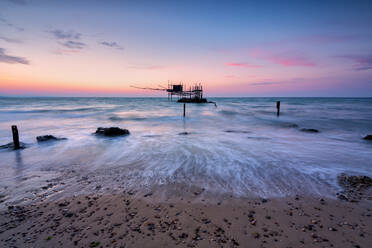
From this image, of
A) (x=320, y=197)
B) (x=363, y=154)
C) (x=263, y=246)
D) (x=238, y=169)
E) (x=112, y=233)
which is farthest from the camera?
(x=363, y=154)

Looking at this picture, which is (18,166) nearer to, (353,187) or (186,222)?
(186,222)

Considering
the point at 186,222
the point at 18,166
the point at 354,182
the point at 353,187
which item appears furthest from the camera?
the point at 18,166

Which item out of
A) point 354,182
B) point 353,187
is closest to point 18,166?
point 353,187

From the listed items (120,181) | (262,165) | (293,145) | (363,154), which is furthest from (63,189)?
(363,154)

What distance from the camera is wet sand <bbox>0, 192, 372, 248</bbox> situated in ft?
10.7

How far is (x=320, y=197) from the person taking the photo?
15.7ft

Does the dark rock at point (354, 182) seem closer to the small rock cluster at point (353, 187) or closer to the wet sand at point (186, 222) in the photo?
the small rock cluster at point (353, 187)

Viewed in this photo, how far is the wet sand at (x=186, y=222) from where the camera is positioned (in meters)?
3.26

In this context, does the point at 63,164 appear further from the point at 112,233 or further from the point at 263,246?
the point at 263,246

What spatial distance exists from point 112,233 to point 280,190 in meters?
4.42

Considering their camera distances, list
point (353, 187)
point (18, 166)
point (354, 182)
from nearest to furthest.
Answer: point (353, 187)
point (354, 182)
point (18, 166)

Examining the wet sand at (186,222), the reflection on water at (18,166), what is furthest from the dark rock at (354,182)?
the reflection on water at (18,166)

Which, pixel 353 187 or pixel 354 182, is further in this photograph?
pixel 354 182

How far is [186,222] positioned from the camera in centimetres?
376
